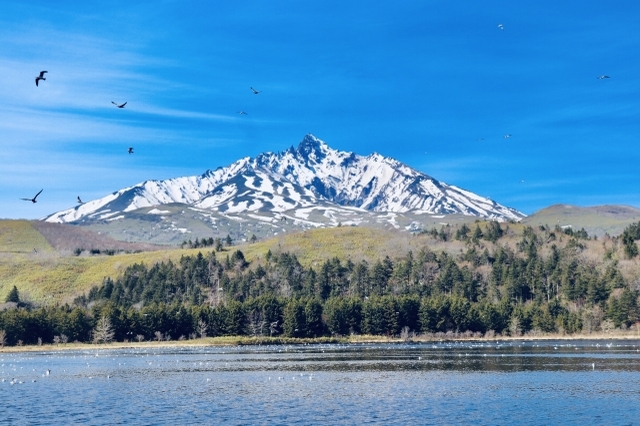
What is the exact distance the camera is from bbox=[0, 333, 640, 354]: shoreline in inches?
6826

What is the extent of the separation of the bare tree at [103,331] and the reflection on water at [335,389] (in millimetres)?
42945

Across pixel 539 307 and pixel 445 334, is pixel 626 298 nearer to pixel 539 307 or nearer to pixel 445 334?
pixel 539 307

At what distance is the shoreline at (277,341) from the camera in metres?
173

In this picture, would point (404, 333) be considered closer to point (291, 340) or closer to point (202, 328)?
point (291, 340)

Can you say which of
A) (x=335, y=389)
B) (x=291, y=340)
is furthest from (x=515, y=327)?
(x=335, y=389)

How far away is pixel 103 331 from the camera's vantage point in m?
179

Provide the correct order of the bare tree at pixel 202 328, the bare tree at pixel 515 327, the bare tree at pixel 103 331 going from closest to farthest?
the bare tree at pixel 103 331
the bare tree at pixel 202 328
the bare tree at pixel 515 327

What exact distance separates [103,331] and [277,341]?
40.0 meters

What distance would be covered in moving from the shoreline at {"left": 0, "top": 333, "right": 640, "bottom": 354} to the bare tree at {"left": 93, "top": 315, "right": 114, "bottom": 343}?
2193 millimetres

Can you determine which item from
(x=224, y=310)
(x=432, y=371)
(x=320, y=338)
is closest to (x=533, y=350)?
(x=432, y=371)

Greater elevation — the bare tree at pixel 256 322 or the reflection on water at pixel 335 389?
the bare tree at pixel 256 322

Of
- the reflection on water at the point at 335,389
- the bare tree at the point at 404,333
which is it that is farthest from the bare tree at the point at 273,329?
the reflection on water at the point at 335,389

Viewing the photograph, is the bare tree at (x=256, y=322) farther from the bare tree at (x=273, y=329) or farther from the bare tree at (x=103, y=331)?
the bare tree at (x=103, y=331)

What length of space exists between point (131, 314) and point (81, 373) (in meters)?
76.9
